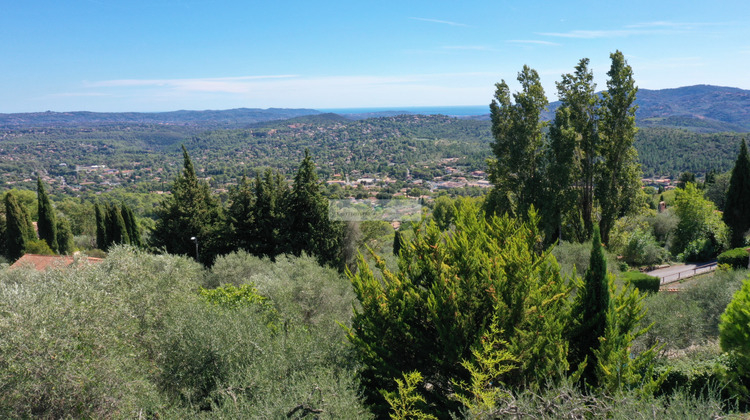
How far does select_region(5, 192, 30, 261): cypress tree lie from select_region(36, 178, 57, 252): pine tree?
2.07 meters

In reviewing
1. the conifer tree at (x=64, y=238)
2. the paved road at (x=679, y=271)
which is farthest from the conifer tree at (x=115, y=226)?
the paved road at (x=679, y=271)

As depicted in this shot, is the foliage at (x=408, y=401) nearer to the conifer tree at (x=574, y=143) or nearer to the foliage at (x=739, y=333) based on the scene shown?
the foliage at (x=739, y=333)

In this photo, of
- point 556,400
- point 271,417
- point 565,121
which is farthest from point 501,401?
point 565,121

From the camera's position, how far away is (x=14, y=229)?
25.2m

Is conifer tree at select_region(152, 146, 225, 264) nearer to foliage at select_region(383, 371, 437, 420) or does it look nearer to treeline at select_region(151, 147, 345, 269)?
treeline at select_region(151, 147, 345, 269)

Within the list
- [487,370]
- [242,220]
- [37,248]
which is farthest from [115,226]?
[487,370]

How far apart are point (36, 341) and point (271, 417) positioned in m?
3.21

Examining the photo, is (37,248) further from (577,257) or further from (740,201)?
(740,201)

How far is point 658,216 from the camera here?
29.6 meters

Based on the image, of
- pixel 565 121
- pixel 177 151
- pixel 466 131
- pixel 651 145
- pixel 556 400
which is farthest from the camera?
pixel 177 151

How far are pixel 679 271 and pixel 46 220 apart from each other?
3777cm

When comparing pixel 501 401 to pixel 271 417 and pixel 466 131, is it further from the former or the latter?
pixel 466 131

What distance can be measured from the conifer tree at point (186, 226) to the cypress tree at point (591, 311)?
56.2 feet

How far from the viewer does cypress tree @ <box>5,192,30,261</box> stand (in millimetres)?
24766
